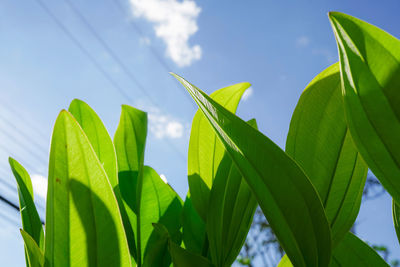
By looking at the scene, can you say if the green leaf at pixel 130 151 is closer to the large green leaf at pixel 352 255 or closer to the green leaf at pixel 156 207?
the green leaf at pixel 156 207

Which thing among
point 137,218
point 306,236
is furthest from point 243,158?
point 137,218

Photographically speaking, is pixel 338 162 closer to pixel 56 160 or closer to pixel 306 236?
pixel 306 236

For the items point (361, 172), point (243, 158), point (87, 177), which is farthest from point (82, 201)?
point (361, 172)

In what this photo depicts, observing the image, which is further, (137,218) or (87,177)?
(137,218)

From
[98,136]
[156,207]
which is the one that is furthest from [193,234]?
[98,136]

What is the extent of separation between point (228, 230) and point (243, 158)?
0.34 feet

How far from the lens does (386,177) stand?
25 cm

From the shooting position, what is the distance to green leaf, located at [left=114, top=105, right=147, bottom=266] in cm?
43

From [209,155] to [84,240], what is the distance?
0.52ft

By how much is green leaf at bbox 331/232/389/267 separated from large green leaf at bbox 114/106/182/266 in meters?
0.17

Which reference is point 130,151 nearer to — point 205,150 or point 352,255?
point 205,150

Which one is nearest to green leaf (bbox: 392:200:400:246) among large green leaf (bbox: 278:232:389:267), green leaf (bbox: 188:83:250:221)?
large green leaf (bbox: 278:232:389:267)

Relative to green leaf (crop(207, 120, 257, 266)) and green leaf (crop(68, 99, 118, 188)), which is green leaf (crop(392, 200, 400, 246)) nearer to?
green leaf (crop(207, 120, 257, 266))

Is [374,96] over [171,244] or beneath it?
over
